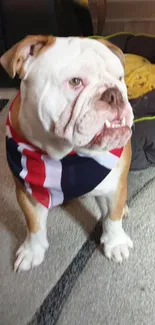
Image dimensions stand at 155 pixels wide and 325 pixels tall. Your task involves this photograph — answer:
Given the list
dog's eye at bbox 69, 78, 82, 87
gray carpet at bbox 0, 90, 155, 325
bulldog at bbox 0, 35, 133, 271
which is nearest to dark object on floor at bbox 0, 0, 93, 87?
gray carpet at bbox 0, 90, 155, 325

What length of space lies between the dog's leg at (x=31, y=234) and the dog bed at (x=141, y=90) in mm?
398

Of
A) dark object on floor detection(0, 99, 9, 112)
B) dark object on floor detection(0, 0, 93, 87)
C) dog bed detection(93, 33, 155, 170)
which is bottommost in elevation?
dark object on floor detection(0, 99, 9, 112)

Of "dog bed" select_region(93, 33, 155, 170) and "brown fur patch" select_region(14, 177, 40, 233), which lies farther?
"dog bed" select_region(93, 33, 155, 170)

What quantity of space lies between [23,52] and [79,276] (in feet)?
1.80

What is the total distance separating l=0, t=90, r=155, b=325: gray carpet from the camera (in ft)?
3.54

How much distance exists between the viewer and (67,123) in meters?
0.85

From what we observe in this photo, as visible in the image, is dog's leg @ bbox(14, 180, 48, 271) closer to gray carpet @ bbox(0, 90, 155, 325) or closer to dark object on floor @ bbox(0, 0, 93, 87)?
gray carpet @ bbox(0, 90, 155, 325)

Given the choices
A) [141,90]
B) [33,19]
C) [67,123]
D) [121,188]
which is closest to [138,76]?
[141,90]

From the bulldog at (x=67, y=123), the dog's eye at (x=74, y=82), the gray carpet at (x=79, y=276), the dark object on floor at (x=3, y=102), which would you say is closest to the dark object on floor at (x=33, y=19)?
the dark object on floor at (x=3, y=102)

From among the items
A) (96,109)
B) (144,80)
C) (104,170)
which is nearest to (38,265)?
(104,170)

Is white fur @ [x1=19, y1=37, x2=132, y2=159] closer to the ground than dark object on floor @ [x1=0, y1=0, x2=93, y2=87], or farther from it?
farther from it

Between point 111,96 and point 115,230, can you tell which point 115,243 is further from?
point 111,96

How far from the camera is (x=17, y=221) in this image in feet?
4.37

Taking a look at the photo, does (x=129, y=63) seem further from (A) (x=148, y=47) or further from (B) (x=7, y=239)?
(B) (x=7, y=239)
